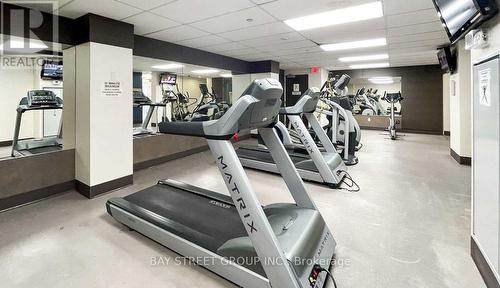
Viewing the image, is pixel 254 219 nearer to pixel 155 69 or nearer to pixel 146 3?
pixel 146 3

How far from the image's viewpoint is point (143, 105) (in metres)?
5.06

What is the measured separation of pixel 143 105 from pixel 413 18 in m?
4.83

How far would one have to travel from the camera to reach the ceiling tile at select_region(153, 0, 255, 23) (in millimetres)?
2934

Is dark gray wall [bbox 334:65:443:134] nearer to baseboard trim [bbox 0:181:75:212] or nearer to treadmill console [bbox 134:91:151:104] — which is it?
treadmill console [bbox 134:91:151:104]

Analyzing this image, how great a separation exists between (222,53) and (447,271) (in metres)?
5.72

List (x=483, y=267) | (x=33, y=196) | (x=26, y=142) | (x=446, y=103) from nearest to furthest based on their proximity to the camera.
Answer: (x=483, y=267) < (x=33, y=196) < (x=26, y=142) < (x=446, y=103)

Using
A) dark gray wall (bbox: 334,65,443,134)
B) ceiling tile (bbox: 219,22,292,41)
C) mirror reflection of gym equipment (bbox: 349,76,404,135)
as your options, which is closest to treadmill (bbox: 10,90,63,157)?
ceiling tile (bbox: 219,22,292,41)

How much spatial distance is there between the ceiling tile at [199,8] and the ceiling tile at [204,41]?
1.13 m

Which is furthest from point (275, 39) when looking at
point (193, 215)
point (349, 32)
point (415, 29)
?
point (193, 215)

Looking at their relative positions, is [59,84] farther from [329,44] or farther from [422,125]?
[422,125]

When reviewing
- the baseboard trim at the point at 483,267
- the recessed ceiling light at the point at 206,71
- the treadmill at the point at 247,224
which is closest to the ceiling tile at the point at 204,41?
the recessed ceiling light at the point at 206,71

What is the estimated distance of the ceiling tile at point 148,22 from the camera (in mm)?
3348

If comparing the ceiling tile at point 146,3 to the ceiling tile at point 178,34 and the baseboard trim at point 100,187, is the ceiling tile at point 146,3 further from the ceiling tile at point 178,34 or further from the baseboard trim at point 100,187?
the baseboard trim at point 100,187

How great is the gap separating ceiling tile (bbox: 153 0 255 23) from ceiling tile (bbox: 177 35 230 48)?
1129 mm
